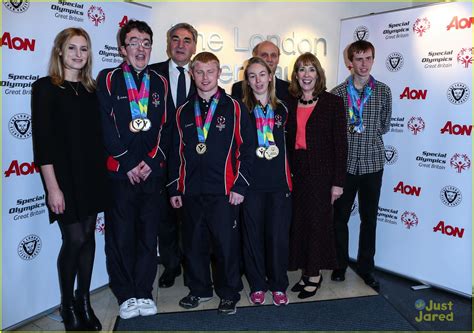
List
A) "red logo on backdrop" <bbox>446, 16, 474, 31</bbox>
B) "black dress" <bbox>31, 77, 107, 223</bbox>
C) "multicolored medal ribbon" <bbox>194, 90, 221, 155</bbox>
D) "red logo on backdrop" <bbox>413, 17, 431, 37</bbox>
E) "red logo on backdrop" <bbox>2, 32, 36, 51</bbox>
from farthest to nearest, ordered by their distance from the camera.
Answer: "red logo on backdrop" <bbox>413, 17, 431, 37</bbox>
"red logo on backdrop" <bbox>446, 16, 474, 31</bbox>
"multicolored medal ribbon" <bbox>194, 90, 221, 155</bbox>
"red logo on backdrop" <bbox>2, 32, 36, 51</bbox>
"black dress" <bbox>31, 77, 107, 223</bbox>

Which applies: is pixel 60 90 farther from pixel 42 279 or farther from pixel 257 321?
pixel 257 321

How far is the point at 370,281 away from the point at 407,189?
826 millimetres

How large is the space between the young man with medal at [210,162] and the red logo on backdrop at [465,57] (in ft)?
5.63

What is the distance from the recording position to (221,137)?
271 cm

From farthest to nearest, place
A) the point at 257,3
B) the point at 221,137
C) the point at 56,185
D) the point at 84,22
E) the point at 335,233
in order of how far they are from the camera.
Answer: the point at 257,3 < the point at 335,233 < the point at 84,22 < the point at 221,137 < the point at 56,185

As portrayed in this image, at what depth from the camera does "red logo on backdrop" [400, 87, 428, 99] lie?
3.42m

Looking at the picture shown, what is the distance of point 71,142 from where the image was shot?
2408mm

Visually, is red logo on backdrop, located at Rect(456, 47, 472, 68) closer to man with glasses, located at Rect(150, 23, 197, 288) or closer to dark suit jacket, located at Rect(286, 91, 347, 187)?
dark suit jacket, located at Rect(286, 91, 347, 187)

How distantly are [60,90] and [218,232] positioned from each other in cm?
127

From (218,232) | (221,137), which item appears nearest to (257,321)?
(218,232)

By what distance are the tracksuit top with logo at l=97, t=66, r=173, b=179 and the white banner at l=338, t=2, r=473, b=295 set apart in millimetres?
2000

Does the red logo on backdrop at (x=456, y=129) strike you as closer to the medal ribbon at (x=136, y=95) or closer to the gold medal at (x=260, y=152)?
the gold medal at (x=260, y=152)

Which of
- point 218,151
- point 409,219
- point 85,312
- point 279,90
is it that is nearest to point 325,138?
point 279,90

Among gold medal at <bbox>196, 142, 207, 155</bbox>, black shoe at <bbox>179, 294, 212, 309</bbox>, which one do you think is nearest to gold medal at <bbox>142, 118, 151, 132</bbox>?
gold medal at <bbox>196, 142, 207, 155</bbox>
